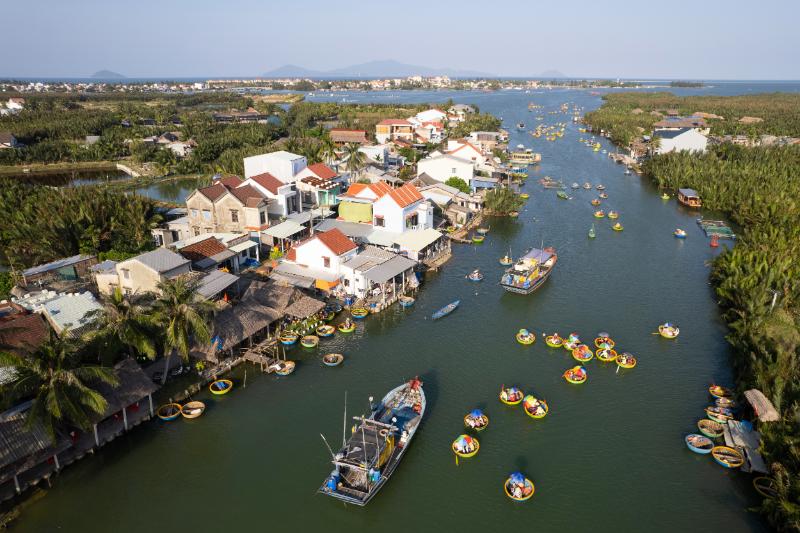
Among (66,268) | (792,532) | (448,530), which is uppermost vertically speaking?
(66,268)

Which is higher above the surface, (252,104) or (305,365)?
(252,104)

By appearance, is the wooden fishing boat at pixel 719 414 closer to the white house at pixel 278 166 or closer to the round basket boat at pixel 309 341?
the round basket boat at pixel 309 341

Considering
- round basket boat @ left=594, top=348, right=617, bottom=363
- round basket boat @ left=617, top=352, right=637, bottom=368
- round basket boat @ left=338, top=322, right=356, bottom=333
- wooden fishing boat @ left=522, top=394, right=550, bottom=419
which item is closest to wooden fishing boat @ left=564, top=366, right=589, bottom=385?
round basket boat @ left=594, top=348, right=617, bottom=363

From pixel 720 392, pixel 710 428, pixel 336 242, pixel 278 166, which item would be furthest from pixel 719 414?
pixel 278 166

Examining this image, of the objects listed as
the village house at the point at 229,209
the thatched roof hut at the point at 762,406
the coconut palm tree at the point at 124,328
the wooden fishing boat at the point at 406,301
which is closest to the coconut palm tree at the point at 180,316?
the coconut palm tree at the point at 124,328

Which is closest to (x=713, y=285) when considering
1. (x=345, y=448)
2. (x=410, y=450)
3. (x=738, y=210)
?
(x=738, y=210)

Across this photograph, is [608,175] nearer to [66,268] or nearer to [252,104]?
[66,268]

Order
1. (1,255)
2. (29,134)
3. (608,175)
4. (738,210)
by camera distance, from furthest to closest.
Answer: (29,134), (608,175), (738,210), (1,255)
